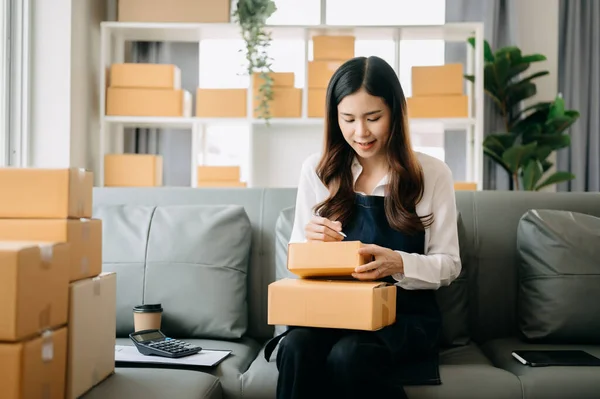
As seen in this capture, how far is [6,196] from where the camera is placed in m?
1.41

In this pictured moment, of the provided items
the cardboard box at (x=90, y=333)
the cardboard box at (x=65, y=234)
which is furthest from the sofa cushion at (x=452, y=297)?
the cardboard box at (x=65, y=234)

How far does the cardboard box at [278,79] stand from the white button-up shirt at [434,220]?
1648 mm

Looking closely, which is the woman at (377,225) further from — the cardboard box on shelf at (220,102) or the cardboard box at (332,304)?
the cardboard box on shelf at (220,102)

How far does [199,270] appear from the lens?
206cm

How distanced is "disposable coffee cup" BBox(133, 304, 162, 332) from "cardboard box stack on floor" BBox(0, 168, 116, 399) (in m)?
0.29

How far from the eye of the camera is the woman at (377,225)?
1.54 meters

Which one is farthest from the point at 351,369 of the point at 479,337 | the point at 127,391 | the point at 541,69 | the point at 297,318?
the point at 541,69

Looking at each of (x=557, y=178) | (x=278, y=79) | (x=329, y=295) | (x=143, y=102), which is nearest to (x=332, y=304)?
(x=329, y=295)

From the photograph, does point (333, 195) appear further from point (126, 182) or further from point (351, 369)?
point (126, 182)

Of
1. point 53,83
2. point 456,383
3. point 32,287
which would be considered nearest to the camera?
point 32,287

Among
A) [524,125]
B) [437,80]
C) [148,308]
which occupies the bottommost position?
[148,308]

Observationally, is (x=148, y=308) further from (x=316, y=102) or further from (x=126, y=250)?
(x=316, y=102)

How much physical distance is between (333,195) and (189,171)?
101 inches

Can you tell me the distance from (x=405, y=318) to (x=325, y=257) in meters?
0.28
